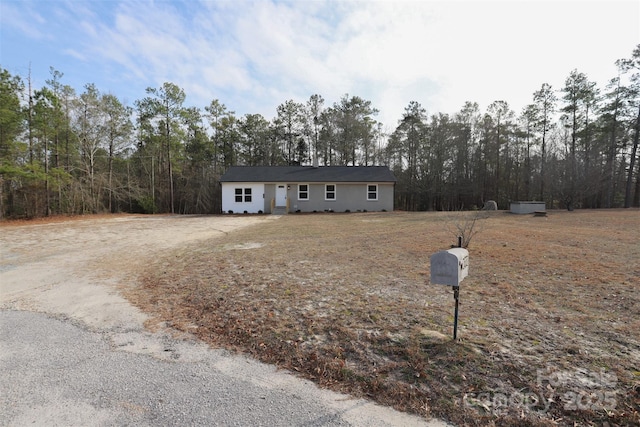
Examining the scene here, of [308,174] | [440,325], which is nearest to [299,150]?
[308,174]

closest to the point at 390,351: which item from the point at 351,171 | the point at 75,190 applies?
the point at 351,171

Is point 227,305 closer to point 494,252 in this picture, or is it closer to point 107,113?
point 494,252

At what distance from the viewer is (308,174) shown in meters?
23.4

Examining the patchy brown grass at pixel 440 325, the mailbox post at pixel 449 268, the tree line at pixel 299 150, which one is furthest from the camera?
the tree line at pixel 299 150

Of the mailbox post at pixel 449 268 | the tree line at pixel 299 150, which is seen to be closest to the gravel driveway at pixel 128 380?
the mailbox post at pixel 449 268

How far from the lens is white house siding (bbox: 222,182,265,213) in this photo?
876 inches

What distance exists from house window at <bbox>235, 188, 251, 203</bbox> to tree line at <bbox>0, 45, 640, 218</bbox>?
5.74 metres

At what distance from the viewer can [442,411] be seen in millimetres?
2049

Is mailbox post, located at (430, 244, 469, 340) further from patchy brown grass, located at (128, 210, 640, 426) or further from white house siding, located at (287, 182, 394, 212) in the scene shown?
white house siding, located at (287, 182, 394, 212)

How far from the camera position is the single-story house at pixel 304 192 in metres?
22.3

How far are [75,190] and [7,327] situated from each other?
2158cm

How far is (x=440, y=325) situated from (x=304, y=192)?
786 inches

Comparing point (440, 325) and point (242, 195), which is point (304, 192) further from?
→ point (440, 325)

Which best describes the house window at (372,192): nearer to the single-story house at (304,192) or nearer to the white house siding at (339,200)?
the single-story house at (304,192)
